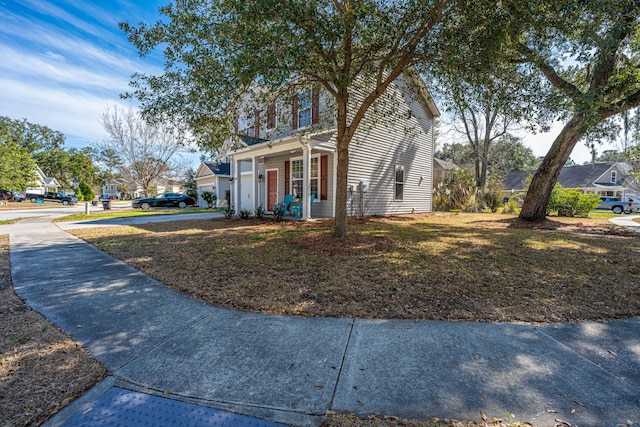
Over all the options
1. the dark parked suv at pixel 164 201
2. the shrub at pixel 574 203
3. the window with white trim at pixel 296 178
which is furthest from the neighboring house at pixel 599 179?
the dark parked suv at pixel 164 201

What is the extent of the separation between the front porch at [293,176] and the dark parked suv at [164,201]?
12279mm

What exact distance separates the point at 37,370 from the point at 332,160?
10131 mm

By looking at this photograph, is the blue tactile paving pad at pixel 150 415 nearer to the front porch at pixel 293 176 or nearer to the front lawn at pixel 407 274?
the front lawn at pixel 407 274

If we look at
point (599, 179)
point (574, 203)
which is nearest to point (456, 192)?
point (574, 203)

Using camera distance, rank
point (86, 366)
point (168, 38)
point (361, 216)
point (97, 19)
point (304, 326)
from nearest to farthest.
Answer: point (86, 366)
point (304, 326)
point (168, 38)
point (97, 19)
point (361, 216)

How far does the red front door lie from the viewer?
45.9ft

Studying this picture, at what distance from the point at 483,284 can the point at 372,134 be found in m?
9.54

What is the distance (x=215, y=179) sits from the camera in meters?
24.3

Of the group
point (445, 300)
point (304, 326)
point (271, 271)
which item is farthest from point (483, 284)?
point (271, 271)

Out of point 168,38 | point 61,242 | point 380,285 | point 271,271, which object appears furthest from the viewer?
point 61,242

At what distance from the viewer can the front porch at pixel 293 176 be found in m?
10.7

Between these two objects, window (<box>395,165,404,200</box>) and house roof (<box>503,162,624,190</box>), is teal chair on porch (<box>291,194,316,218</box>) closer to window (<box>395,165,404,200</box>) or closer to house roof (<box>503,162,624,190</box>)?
window (<box>395,165,404,200</box>)

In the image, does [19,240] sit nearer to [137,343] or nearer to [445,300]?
[137,343]

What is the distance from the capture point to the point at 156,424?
5.77ft
